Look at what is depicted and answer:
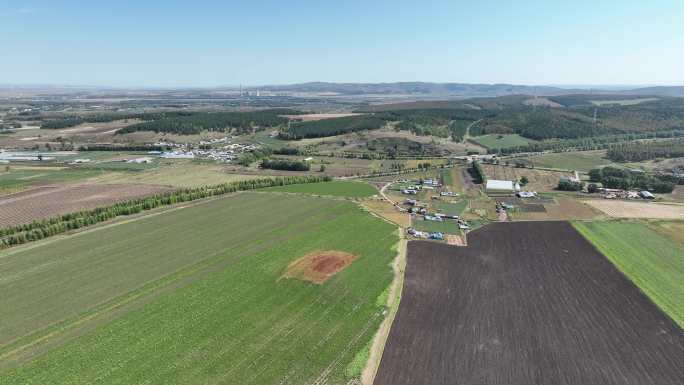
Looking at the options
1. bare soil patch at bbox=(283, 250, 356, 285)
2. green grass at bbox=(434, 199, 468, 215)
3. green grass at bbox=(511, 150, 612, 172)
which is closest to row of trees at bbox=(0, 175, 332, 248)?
green grass at bbox=(434, 199, 468, 215)

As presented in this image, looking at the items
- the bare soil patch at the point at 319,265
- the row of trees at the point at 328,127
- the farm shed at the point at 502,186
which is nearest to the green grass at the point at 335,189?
the farm shed at the point at 502,186

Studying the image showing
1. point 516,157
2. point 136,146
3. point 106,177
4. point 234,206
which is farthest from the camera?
point 136,146

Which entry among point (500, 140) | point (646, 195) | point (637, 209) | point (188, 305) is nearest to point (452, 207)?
point (637, 209)

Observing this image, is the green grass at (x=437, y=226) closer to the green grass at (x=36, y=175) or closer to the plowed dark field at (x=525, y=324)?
the plowed dark field at (x=525, y=324)

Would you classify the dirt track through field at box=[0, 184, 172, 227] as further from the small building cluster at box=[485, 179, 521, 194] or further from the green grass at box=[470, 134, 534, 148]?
the green grass at box=[470, 134, 534, 148]

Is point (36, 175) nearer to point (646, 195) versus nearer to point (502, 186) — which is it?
point (502, 186)

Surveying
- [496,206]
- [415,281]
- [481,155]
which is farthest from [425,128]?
[415,281]

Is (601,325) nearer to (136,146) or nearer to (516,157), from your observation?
(516,157)
